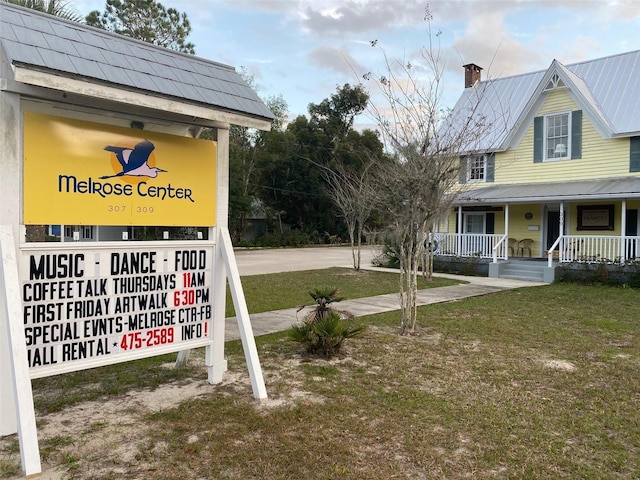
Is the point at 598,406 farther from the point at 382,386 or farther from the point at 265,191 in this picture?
the point at 265,191

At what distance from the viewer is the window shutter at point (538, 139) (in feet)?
60.8

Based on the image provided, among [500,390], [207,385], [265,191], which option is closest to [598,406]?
[500,390]

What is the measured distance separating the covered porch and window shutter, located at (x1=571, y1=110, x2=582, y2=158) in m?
1.16

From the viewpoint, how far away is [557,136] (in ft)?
60.2

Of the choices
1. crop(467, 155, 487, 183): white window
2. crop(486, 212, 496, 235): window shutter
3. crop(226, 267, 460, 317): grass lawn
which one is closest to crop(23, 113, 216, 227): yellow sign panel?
crop(226, 267, 460, 317): grass lawn

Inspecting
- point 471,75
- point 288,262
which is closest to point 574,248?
point 471,75

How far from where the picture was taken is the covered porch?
51.4 feet

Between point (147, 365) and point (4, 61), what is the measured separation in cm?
358

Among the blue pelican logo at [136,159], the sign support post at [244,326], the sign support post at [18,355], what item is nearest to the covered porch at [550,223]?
the sign support post at [244,326]

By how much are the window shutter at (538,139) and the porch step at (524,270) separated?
13.6 feet

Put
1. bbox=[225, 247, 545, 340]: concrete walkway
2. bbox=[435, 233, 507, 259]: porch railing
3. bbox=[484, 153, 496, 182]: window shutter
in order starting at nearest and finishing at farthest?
bbox=[225, 247, 545, 340]: concrete walkway, bbox=[435, 233, 507, 259]: porch railing, bbox=[484, 153, 496, 182]: window shutter

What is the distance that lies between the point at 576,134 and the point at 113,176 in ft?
58.4

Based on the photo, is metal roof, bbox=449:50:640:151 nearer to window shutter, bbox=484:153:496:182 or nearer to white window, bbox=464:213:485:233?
window shutter, bbox=484:153:496:182

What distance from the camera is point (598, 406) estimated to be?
4684 mm
